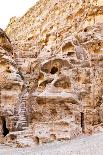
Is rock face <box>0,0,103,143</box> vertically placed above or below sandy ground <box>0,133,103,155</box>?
above

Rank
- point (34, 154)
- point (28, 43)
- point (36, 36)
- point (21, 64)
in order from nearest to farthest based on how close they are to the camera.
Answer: point (34, 154), point (21, 64), point (28, 43), point (36, 36)

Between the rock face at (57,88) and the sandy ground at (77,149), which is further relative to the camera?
the rock face at (57,88)

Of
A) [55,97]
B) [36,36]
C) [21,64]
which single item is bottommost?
[55,97]

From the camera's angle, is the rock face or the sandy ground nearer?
the sandy ground

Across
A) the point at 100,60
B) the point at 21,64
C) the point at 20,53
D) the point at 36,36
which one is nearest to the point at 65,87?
the point at 100,60

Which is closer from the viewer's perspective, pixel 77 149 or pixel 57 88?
pixel 77 149

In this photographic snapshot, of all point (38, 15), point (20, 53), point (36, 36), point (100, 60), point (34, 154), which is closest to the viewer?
point (34, 154)

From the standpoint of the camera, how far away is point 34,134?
28.1 metres

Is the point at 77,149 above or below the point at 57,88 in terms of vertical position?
below

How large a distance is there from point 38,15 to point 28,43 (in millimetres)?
9546

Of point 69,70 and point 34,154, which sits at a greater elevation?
point 69,70

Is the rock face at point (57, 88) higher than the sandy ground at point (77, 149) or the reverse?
higher

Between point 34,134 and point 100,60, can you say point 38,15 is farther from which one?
point 34,134

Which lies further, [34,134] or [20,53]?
[20,53]
